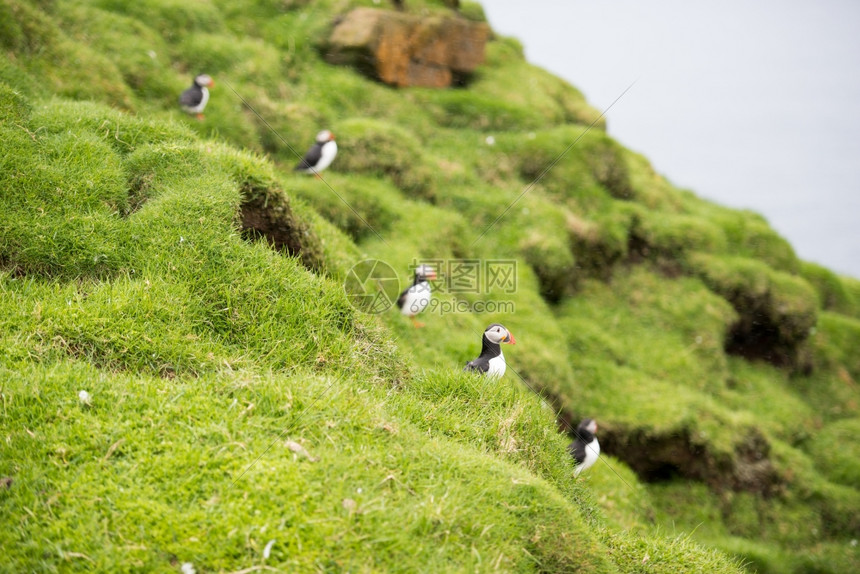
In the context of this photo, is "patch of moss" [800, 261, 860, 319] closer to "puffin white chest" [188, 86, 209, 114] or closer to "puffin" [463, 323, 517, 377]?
"puffin" [463, 323, 517, 377]

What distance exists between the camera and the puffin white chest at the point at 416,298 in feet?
25.0

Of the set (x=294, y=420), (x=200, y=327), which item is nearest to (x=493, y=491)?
(x=294, y=420)

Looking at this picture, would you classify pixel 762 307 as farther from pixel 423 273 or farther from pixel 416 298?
pixel 416 298

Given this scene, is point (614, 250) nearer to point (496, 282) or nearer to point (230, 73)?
point (496, 282)

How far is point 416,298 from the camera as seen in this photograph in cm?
762

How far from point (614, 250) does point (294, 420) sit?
33.9 ft

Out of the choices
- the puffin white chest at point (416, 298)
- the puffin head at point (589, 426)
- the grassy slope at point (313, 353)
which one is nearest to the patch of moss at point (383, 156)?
the grassy slope at point (313, 353)

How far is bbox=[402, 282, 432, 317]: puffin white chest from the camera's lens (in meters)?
7.63

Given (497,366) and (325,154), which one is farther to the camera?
(325,154)

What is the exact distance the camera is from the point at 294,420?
4035 mm

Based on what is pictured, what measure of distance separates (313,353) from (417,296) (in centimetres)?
274

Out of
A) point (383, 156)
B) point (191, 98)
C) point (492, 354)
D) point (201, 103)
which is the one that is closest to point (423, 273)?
point (492, 354)

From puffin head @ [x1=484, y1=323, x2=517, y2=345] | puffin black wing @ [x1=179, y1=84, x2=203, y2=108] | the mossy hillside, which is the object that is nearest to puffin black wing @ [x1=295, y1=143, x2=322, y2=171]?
puffin black wing @ [x1=179, y1=84, x2=203, y2=108]

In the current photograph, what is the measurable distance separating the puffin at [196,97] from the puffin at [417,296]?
4392mm
